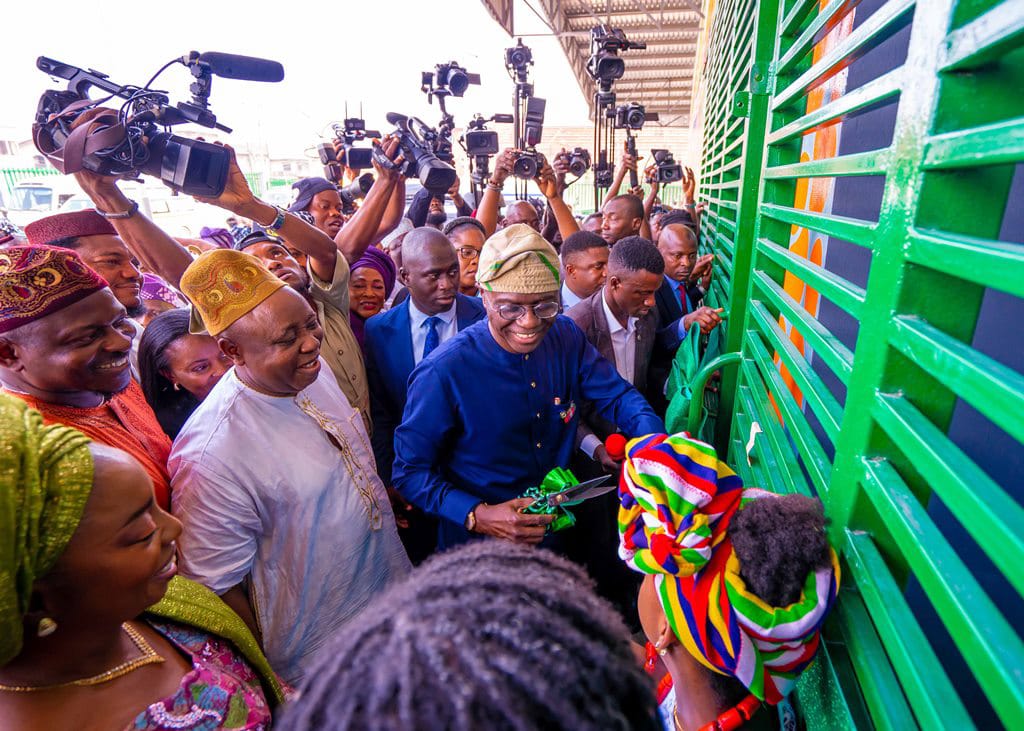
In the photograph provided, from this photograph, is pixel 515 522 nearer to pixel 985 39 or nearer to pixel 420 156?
pixel 985 39

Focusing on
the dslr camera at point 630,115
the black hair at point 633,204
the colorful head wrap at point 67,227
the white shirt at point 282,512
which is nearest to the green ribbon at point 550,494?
the white shirt at point 282,512

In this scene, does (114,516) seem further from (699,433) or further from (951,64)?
(699,433)

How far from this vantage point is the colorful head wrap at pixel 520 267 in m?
1.82

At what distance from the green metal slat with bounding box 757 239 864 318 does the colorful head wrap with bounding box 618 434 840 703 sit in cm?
31

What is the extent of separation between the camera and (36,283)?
54.6 inches

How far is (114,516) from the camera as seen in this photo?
860 mm

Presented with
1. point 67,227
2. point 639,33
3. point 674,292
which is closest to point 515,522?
point 67,227

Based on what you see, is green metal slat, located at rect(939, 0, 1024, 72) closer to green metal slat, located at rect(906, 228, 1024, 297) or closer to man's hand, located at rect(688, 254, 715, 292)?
green metal slat, located at rect(906, 228, 1024, 297)

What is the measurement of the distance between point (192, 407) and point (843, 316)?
2.32 m

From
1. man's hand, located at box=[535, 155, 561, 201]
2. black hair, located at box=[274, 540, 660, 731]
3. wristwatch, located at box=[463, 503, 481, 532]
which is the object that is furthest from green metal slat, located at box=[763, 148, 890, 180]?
man's hand, located at box=[535, 155, 561, 201]

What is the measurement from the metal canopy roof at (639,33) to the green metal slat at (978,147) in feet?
30.9

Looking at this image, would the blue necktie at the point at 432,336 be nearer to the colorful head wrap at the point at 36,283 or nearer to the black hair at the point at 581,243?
the black hair at the point at 581,243

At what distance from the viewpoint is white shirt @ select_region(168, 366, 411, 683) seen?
1440mm

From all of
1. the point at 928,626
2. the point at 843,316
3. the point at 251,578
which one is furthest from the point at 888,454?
the point at 251,578
